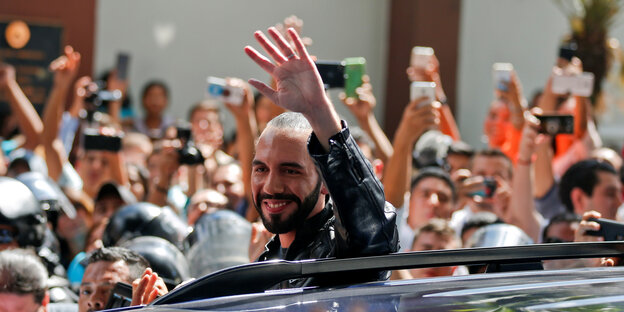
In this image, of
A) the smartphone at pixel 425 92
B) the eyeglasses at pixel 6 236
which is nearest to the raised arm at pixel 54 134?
the eyeglasses at pixel 6 236

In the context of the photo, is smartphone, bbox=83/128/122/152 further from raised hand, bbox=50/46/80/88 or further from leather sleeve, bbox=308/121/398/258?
leather sleeve, bbox=308/121/398/258

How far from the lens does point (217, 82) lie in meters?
6.32

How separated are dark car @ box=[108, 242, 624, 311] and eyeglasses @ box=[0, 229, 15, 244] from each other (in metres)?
3.11

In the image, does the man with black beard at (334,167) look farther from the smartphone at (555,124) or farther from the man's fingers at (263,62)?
the smartphone at (555,124)

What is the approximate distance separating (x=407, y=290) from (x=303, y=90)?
0.65 m

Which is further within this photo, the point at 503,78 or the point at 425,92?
the point at 503,78

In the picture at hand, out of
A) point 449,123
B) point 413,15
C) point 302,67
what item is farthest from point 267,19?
point 302,67

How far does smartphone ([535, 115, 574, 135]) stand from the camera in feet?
18.5

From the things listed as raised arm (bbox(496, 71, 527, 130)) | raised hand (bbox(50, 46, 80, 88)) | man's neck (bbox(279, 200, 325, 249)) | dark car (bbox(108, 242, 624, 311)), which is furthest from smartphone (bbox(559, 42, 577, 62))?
dark car (bbox(108, 242, 624, 311))

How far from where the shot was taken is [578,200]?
18.0 ft

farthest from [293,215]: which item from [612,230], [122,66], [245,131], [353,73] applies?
[122,66]

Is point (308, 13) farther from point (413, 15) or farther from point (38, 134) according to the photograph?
point (38, 134)

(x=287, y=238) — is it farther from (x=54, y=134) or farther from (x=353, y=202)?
(x=54, y=134)

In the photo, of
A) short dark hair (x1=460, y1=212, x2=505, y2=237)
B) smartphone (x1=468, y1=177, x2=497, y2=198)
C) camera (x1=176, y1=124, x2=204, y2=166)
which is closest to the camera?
short dark hair (x1=460, y1=212, x2=505, y2=237)
